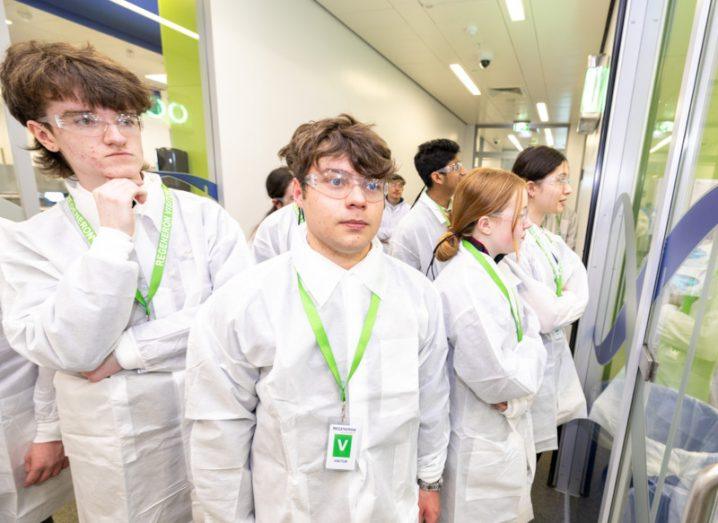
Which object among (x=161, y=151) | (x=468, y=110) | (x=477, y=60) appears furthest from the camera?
(x=468, y=110)

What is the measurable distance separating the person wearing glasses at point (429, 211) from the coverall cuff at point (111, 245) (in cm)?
149

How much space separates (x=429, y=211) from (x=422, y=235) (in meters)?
0.15

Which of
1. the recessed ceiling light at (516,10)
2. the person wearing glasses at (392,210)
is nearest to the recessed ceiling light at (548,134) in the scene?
the recessed ceiling light at (516,10)

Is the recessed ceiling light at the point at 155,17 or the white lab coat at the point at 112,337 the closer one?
the white lab coat at the point at 112,337

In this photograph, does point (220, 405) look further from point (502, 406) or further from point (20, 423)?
point (502, 406)

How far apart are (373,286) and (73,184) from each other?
86 centimetres

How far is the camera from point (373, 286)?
0.95 metres

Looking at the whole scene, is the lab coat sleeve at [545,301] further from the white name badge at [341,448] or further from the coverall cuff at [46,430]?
the coverall cuff at [46,430]

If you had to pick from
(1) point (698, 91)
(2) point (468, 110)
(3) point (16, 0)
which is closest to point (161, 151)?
(3) point (16, 0)

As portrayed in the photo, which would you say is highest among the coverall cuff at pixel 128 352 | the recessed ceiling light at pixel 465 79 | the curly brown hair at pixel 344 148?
the recessed ceiling light at pixel 465 79

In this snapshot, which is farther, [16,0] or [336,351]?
[16,0]

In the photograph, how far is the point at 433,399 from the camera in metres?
1.10

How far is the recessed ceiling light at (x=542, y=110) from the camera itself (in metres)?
8.30

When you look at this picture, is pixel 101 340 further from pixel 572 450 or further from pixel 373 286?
pixel 572 450
